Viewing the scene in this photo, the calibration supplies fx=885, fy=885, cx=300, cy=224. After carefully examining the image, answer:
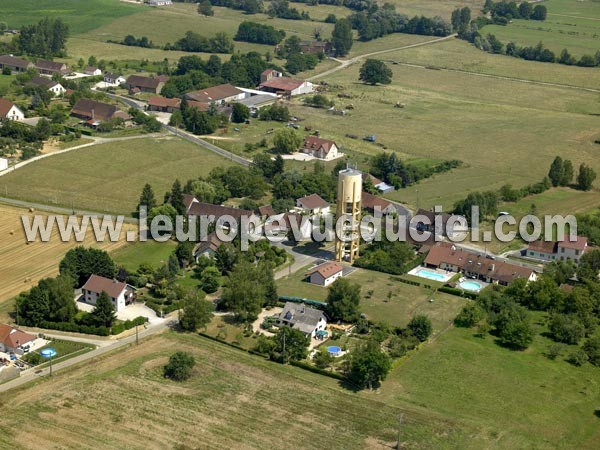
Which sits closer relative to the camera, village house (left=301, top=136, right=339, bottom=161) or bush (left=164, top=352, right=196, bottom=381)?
bush (left=164, top=352, right=196, bottom=381)

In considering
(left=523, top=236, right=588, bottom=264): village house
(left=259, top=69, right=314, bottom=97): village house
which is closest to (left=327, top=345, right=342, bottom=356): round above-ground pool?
(left=523, top=236, right=588, bottom=264): village house

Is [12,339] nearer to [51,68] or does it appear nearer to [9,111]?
[9,111]

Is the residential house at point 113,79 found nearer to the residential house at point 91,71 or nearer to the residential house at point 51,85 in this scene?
the residential house at point 91,71

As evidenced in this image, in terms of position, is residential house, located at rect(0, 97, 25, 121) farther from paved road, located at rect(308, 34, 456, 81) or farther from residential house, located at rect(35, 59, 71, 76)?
paved road, located at rect(308, 34, 456, 81)

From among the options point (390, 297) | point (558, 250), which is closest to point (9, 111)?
point (390, 297)

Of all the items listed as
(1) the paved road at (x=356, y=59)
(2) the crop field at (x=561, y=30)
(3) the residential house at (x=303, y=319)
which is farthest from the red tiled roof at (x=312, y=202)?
(2) the crop field at (x=561, y=30)

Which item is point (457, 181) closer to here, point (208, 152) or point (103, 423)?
point (208, 152)
